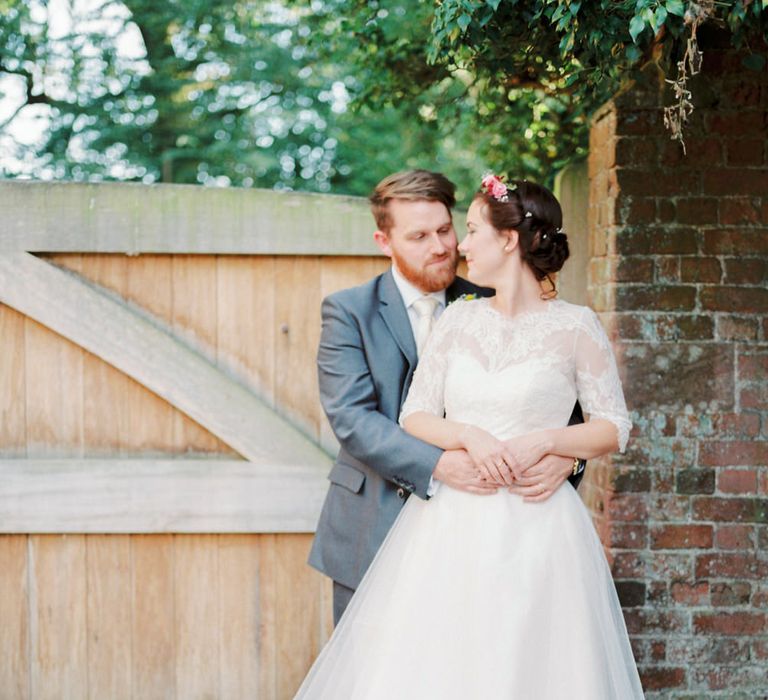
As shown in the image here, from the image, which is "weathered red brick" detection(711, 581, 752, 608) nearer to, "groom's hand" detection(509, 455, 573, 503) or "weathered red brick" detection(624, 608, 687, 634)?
"weathered red brick" detection(624, 608, 687, 634)

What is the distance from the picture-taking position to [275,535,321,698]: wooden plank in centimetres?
339

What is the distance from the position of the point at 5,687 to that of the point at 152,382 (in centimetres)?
120

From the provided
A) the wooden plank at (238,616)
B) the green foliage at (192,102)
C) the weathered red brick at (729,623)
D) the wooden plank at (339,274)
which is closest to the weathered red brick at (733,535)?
the weathered red brick at (729,623)

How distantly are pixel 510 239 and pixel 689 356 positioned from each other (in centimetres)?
83

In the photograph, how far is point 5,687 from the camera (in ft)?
11.2

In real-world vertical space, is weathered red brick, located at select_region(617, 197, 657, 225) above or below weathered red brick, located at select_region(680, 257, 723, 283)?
above

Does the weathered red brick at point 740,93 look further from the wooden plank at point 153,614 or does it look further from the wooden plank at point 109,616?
the wooden plank at point 109,616

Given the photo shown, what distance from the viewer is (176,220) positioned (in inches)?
132

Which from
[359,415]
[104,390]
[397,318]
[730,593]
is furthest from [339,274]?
[730,593]

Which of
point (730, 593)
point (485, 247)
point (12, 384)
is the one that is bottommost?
point (730, 593)

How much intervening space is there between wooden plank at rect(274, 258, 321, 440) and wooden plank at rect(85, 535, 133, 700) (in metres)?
0.75

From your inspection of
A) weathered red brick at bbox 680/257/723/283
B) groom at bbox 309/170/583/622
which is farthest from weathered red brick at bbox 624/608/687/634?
weathered red brick at bbox 680/257/723/283

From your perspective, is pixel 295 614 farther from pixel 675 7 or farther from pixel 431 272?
pixel 675 7

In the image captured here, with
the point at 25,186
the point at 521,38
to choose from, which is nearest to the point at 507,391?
the point at 521,38
